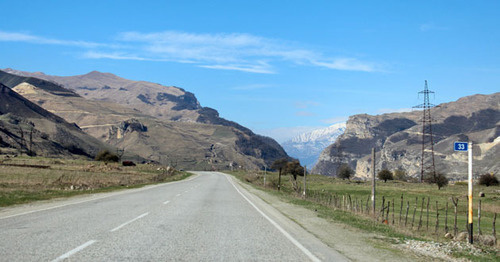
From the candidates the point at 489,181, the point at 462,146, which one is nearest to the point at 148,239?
the point at 462,146

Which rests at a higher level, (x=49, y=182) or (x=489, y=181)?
(x=489, y=181)

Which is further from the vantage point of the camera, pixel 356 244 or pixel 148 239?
pixel 356 244

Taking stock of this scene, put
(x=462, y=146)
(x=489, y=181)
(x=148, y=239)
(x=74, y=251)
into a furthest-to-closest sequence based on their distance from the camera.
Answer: (x=489, y=181), (x=462, y=146), (x=148, y=239), (x=74, y=251)

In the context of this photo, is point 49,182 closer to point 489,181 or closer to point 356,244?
point 356,244

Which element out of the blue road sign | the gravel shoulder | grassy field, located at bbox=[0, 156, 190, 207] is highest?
the blue road sign

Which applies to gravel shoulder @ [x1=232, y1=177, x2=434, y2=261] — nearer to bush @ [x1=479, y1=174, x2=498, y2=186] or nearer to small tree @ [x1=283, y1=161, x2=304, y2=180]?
small tree @ [x1=283, y1=161, x2=304, y2=180]

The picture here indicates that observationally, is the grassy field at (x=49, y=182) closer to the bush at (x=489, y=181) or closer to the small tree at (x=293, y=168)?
the small tree at (x=293, y=168)

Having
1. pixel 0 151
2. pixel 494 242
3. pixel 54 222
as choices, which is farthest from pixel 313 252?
pixel 0 151

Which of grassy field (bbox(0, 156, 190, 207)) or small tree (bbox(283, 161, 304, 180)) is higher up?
small tree (bbox(283, 161, 304, 180))

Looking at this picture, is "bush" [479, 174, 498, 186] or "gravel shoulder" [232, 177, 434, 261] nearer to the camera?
"gravel shoulder" [232, 177, 434, 261]

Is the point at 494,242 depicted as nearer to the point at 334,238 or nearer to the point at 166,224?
the point at 334,238

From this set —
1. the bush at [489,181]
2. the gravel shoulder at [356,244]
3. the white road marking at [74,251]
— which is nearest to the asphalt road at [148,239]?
the white road marking at [74,251]

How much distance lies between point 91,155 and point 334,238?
19916 centimetres

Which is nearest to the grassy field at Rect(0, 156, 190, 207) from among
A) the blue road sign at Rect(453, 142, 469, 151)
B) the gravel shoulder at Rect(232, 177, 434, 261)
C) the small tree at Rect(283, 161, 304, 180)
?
the gravel shoulder at Rect(232, 177, 434, 261)
